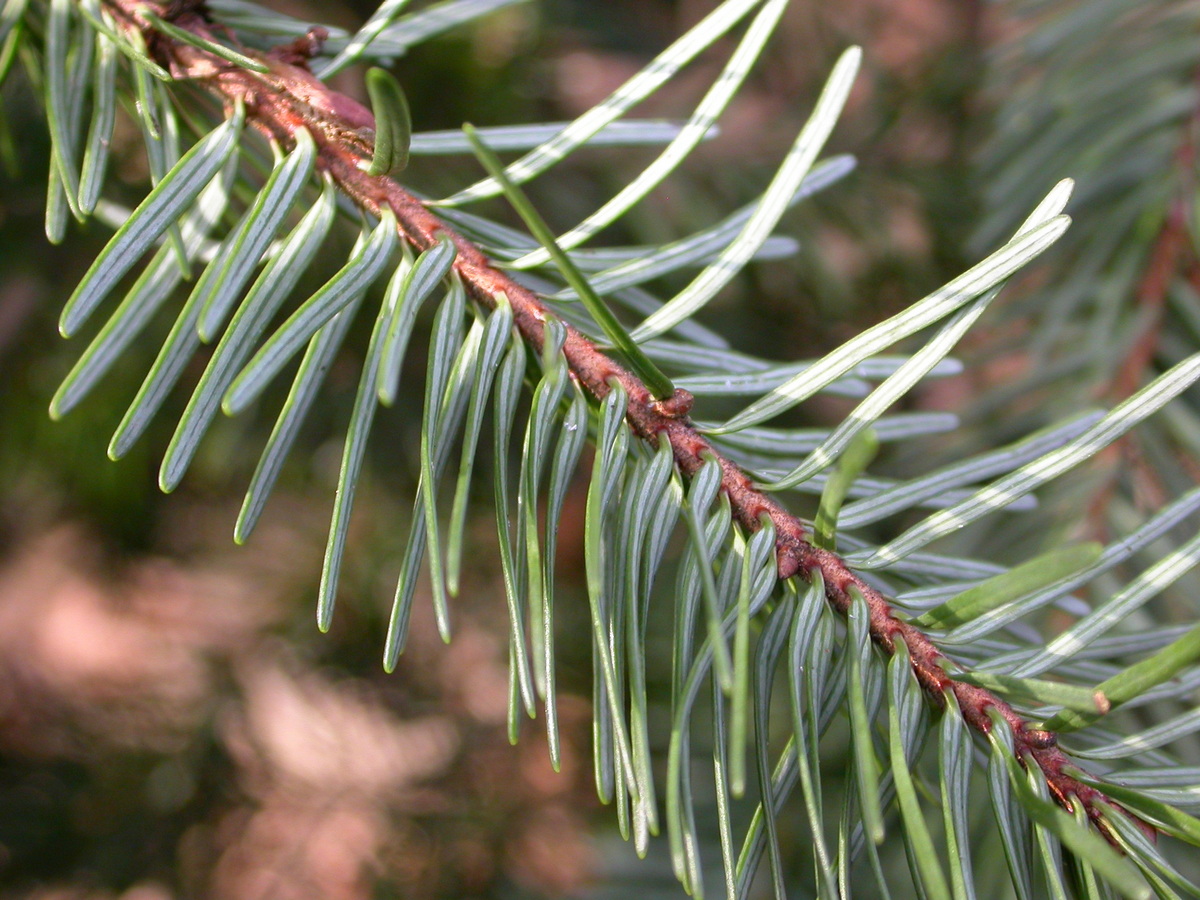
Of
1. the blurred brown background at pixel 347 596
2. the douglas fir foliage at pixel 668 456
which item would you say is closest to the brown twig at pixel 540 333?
the douglas fir foliage at pixel 668 456

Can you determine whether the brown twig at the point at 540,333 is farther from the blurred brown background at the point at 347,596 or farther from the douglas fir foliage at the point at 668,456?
the blurred brown background at the point at 347,596

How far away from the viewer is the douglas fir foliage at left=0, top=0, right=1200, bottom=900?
0.21 metres

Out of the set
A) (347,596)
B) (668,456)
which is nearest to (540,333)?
(668,456)

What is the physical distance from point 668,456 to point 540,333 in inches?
1.9

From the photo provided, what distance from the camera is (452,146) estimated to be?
0.95ft

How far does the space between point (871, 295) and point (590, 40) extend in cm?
29

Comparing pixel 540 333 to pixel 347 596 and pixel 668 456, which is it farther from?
pixel 347 596

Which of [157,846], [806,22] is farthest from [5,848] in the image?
[806,22]

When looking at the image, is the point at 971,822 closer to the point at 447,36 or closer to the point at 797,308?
the point at 797,308

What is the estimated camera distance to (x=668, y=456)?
0.24 m

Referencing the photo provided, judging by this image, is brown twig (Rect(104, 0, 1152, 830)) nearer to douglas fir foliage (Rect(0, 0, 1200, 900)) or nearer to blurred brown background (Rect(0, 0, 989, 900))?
douglas fir foliage (Rect(0, 0, 1200, 900))

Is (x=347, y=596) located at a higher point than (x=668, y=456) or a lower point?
higher

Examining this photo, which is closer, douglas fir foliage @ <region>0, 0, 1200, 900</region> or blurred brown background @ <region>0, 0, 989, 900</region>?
douglas fir foliage @ <region>0, 0, 1200, 900</region>

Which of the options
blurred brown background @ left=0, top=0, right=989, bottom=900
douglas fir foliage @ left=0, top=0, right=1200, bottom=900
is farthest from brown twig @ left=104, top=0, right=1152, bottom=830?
blurred brown background @ left=0, top=0, right=989, bottom=900
